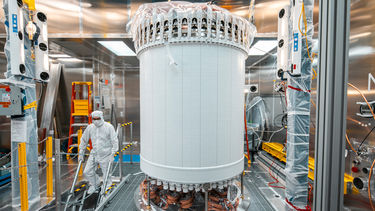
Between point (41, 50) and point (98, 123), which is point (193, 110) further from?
point (41, 50)

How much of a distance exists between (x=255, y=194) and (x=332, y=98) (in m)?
2.69

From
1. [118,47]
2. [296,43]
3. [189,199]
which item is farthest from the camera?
[118,47]

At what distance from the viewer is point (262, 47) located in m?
4.49

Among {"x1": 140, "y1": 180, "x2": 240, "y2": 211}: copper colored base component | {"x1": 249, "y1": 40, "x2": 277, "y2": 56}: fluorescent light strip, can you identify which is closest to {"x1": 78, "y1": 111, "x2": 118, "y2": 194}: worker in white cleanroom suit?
{"x1": 140, "y1": 180, "x2": 240, "y2": 211}: copper colored base component

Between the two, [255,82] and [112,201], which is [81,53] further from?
[255,82]

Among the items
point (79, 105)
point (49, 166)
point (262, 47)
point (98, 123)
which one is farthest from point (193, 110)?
point (79, 105)

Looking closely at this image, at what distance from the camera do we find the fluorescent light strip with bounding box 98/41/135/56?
13.4 ft

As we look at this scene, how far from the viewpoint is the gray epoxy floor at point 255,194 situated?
9.10ft

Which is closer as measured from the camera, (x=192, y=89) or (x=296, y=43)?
(x=192, y=89)

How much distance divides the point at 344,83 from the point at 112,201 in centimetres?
350

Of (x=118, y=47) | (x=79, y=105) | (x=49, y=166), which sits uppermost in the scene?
(x=118, y=47)

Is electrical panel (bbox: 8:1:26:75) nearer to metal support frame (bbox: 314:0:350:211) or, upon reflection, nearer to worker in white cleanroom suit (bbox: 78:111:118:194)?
worker in white cleanroom suit (bbox: 78:111:118:194)

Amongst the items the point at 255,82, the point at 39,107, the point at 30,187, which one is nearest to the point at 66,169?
the point at 30,187

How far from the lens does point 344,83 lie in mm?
1159
